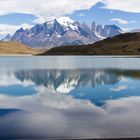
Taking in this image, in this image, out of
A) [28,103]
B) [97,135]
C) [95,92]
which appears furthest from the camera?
[95,92]

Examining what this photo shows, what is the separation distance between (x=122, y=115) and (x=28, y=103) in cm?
1119

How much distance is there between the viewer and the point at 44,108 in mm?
31578

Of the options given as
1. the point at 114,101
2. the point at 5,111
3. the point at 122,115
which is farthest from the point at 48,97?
the point at 122,115

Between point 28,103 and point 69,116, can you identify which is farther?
point 28,103

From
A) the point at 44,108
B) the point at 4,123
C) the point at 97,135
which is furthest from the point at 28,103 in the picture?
the point at 97,135

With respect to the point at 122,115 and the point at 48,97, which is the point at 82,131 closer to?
→ the point at 122,115

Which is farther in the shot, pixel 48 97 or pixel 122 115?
A: pixel 48 97

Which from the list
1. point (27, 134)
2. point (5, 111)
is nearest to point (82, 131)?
point (27, 134)

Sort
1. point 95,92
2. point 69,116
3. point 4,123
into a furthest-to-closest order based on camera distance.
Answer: point 95,92 → point 69,116 → point 4,123

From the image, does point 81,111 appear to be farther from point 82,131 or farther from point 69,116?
point 82,131

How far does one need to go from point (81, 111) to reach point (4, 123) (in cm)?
799

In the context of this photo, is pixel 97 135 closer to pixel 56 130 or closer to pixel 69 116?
pixel 56 130

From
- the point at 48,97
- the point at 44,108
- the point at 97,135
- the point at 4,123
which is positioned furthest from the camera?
the point at 48,97

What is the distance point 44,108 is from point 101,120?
797 centimetres
